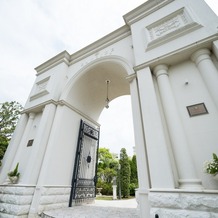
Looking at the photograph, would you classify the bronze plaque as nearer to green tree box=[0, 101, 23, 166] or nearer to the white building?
the white building

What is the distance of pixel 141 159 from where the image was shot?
109 inches

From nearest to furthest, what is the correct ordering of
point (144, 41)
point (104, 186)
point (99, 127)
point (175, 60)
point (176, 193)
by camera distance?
point (176, 193) → point (175, 60) → point (144, 41) → point (99, 127) → point (104, 186)

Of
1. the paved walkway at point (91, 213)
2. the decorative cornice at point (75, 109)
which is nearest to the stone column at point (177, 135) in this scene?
the paved walkway at point (91, 213)

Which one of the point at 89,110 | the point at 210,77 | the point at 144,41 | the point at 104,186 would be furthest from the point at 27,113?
the point at 104,186

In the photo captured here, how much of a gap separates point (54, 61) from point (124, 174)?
11412mm

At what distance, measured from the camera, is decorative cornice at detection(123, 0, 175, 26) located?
13.5 ft

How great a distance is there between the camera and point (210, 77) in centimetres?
261

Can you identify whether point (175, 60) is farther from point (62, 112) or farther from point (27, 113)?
point (27, 113)

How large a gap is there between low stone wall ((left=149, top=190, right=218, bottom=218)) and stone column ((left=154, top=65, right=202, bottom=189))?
0.16 m

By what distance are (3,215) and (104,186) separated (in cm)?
1201

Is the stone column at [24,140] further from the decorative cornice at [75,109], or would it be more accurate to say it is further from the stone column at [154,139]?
the stone column at [154,139]

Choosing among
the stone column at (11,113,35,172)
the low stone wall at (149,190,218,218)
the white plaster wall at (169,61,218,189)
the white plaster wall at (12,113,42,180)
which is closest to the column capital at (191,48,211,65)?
the white plaster wall at (169,61,218,189)

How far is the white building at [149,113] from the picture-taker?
90.4 inches

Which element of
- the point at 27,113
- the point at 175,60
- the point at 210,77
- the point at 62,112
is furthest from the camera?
the point at 27,113
